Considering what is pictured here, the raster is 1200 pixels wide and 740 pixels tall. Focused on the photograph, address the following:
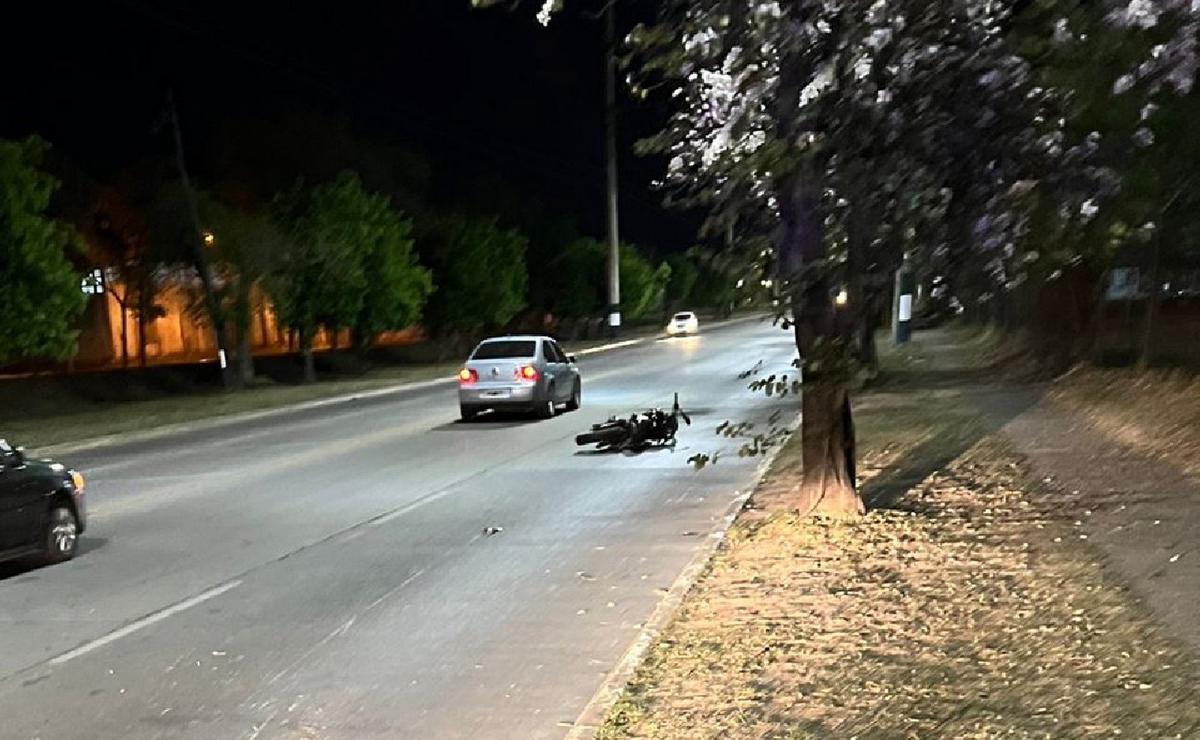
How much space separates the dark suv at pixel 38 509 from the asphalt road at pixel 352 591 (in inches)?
9.4

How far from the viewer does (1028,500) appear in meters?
10.6

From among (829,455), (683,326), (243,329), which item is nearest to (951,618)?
(829,455)

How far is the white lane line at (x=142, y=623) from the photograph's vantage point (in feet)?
24.8

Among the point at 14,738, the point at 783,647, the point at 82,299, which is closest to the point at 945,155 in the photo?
the point at 783,647

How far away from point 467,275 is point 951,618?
Result: 4474 centimetres

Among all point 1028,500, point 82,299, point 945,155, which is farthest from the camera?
point 82,299

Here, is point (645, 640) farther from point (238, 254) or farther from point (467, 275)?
point (467, 275)

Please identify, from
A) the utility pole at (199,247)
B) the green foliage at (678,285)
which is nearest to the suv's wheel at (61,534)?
the utility pole at (199,247)

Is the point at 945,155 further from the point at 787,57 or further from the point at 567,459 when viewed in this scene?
Result: the point at 567,459

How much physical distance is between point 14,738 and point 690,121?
4.66 meters

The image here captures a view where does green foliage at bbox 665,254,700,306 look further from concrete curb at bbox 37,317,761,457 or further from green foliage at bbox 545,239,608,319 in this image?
concrete curb at bbox 37,317,761,457

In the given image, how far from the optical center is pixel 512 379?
71.9 feet

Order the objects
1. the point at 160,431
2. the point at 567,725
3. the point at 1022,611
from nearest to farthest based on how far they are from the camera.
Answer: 1. the point at 567,725
2. the point at 1022,611
3. the point at 160,431

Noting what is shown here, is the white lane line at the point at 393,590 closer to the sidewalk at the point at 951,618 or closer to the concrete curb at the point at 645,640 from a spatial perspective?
the concrete curb at the point at 645,640
